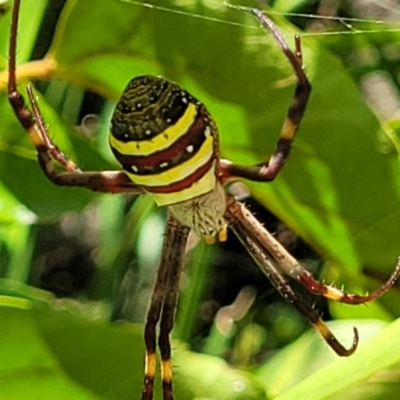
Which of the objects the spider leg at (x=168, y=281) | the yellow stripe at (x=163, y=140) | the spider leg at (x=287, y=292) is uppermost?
the yellow stripe at (x=163, y=140)

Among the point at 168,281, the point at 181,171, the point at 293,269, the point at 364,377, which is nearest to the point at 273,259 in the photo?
the point at 293,269

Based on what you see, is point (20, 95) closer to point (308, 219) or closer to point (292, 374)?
point (308, 219)

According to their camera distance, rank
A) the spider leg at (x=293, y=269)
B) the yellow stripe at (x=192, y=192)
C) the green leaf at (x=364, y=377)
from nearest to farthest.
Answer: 1. the green leaf at (x=364, y=377)
2. the yellow stripe at (x=192, y=192)
3. the spider leg at (x=293, y=269)

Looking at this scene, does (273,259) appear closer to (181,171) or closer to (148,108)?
(181,171)

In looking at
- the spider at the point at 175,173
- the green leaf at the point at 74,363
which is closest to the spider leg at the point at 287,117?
the spider at the point at 175,173

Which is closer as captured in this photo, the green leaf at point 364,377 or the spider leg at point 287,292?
the green leaf at point 364,377

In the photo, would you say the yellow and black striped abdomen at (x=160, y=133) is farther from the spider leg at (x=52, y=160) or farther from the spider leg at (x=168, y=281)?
the spider leg at (x=168, y=281)
